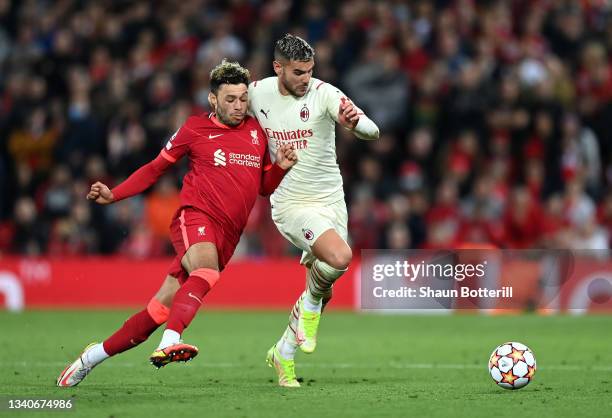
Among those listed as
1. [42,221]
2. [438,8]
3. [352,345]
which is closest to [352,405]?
[352,345]

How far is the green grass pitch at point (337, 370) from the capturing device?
793 cm

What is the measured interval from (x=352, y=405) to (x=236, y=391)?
3.93 feet

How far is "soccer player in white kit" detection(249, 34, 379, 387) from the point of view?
9297mm

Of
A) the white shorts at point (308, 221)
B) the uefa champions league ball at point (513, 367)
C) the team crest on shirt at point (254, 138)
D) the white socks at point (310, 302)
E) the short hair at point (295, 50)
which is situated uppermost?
the short hair at point (295, 50)

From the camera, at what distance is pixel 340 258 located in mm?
9188

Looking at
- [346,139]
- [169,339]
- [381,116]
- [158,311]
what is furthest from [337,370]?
[381,116]

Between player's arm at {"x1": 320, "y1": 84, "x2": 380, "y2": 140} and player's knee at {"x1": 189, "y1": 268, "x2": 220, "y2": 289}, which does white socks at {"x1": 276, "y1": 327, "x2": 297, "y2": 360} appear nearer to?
player's knee at {"x1": 189, "y1": 268, "x2": 220, "y2": 289}

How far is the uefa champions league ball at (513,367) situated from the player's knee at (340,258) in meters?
1.30

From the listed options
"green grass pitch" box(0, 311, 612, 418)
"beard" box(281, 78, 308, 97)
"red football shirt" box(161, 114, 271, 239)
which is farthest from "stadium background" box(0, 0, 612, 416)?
"red football shirt" box(161, 114, 271, 239)

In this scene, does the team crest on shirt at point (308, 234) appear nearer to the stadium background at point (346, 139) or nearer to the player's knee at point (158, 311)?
the player's knee at point (158, 311)

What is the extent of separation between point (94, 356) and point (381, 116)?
403 inches

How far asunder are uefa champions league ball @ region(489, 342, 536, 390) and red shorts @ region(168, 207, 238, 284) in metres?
2.12

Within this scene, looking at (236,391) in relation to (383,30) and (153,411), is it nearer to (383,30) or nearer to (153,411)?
(153,411)

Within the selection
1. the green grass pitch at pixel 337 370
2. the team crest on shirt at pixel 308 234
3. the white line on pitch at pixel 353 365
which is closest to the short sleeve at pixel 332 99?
the team crest on shirt at pixel 308 234
